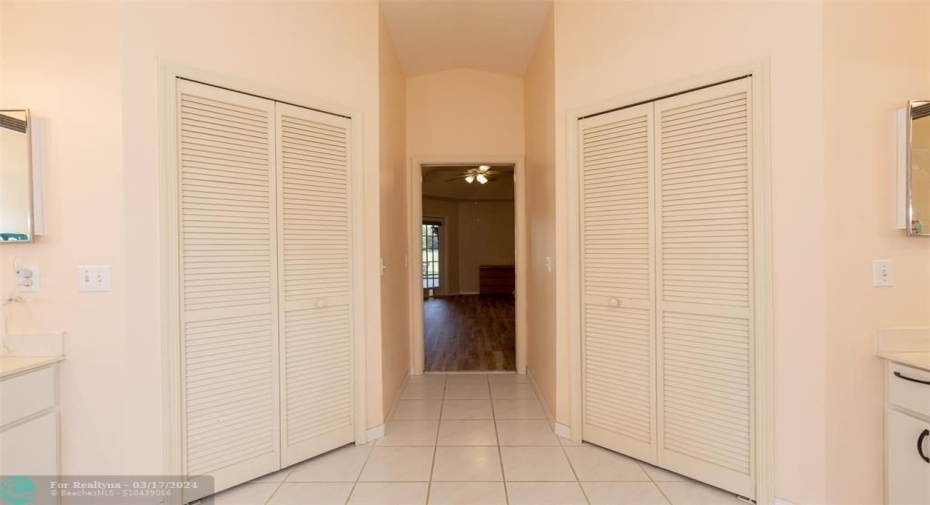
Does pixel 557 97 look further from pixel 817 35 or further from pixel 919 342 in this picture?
pixel 919 342

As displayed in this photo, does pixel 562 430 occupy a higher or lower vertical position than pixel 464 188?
lower

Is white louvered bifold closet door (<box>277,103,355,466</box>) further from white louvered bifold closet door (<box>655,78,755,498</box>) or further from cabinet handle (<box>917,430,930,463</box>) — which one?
cabinet handle (<box>917,430,930,463</box>)

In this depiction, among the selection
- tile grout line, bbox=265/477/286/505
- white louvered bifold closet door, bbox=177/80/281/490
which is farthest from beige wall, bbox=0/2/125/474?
tile grout line, bbox=265/477/286/505

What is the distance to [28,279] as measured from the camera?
5.71 ft

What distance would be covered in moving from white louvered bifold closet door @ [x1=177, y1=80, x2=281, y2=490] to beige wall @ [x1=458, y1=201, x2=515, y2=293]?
350 inches

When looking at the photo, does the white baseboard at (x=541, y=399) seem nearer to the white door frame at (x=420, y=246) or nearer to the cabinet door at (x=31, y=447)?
the white door frame at (x=420, y=246)

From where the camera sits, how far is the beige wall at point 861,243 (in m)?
1.66

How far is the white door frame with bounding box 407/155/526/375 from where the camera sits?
3793 millimetres

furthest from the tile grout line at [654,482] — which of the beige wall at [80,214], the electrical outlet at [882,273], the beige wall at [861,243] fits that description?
the beige wall at [80,214]

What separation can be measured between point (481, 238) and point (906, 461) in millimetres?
9652

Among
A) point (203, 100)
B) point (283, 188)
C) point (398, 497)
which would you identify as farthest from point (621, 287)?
point (203, 100)

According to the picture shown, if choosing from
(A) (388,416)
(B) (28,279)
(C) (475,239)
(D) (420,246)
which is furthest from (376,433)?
(C) (475,239)

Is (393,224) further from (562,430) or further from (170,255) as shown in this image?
(562,430)

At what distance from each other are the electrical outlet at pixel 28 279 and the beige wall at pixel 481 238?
9358mm
